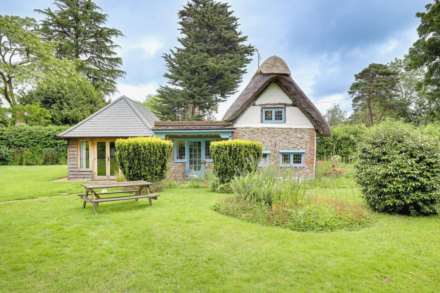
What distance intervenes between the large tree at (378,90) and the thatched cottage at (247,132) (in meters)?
20.1

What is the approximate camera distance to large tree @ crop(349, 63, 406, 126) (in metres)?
27.0

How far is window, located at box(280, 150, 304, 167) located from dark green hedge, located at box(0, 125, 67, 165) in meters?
16.8

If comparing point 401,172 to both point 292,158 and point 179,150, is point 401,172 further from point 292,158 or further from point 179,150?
point 179,150

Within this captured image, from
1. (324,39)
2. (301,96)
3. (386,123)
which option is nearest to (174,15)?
(324,39)

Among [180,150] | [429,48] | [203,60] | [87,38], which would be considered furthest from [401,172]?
[87,38]

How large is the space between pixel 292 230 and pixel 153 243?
2.63 metres

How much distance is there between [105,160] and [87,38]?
67.9 ft

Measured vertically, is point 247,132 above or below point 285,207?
above

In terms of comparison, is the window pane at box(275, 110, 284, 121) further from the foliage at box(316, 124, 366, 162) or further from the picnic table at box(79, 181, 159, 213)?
the picnic table at box(79, 181, 159, 213)

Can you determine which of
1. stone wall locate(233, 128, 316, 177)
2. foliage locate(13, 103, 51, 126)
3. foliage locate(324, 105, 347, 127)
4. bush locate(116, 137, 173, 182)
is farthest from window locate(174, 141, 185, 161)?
foliage locate(324, 105, 347, 127)

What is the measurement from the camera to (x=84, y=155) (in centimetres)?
1277

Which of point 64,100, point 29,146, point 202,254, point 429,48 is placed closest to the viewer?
point 202,254

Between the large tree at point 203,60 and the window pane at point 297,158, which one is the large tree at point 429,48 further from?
the window pane at point 297,158

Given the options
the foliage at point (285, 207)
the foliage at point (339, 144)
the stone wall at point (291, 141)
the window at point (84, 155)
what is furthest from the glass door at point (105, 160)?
the foliage at point (339, 144)
